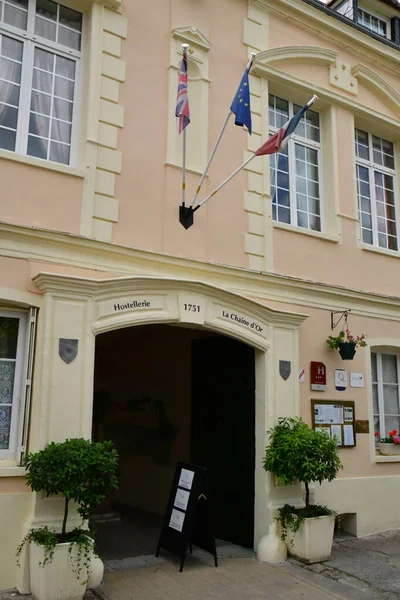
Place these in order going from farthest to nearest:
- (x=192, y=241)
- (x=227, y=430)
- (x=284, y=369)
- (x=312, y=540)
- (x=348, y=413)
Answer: (x=348, y=413), (x=227, y=430), (x=284, y=369), (x=192, y=241), (x=312, y=540)

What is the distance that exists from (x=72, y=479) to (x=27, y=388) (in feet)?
3.67

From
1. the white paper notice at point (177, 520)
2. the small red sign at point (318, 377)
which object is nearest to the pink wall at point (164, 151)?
the small red sign at point (318, 377)

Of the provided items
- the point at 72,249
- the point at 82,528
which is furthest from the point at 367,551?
the point at 72,249

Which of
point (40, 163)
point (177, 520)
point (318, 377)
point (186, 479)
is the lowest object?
point (177, 520)

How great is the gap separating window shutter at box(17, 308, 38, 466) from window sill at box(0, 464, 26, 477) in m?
0.11

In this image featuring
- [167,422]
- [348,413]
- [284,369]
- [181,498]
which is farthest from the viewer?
[167,422]

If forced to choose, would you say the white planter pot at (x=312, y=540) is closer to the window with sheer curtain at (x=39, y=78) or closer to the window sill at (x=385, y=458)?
the window sill at (x=385, y=458)

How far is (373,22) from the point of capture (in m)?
11.4

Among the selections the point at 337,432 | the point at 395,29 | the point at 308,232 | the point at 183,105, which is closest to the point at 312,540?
the point at 337,432

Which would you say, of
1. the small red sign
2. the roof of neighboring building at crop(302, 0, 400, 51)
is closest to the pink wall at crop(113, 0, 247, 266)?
the small red sign

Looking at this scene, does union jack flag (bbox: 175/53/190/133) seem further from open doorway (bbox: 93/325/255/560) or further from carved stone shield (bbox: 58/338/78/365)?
open doorway (bbox: 93/325/255/560)

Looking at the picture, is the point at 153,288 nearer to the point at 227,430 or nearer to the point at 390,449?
the point at 227,430

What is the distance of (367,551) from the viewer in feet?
24.2

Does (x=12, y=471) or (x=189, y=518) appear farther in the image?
(x=189, y=518)
